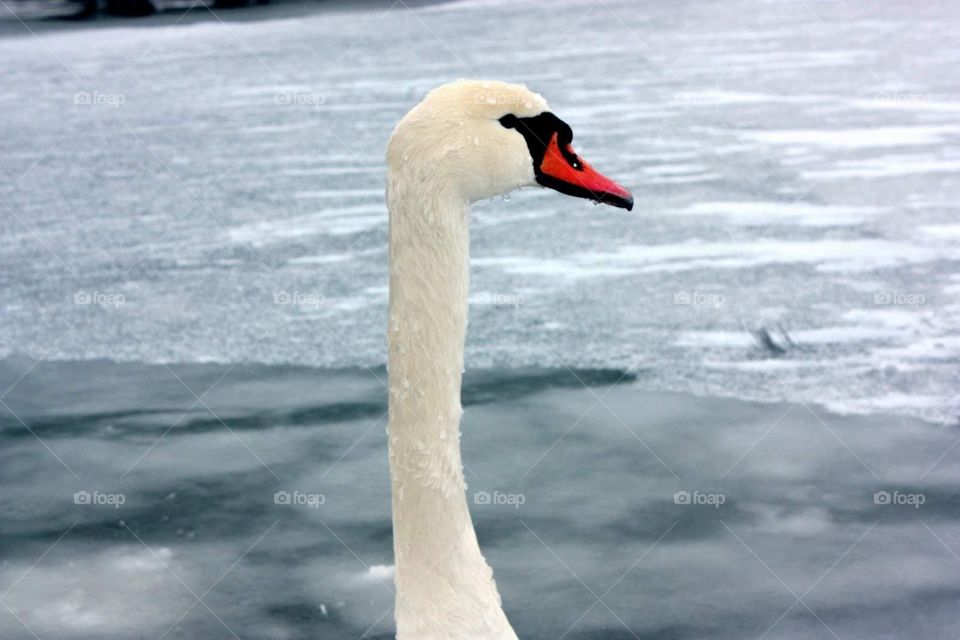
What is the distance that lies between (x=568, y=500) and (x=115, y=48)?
12035mm

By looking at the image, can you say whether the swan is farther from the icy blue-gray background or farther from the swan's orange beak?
the icy blue-gray background

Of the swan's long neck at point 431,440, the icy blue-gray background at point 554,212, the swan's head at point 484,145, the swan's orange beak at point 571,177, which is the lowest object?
the icy blue-gray background at point 554,212

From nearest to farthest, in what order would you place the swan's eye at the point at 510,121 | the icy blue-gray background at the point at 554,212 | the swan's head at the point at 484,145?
1. the swan's head at the point at 484,145
2. the swan's eye at the point at 510,121
3. the icy blue-gray background at the point at 554,212

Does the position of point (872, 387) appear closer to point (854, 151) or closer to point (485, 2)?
point (854, 151)

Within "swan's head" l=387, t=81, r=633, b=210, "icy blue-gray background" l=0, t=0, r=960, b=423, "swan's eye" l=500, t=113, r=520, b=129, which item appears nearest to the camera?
"swan's head" l=387, t=81, r=633, b=210

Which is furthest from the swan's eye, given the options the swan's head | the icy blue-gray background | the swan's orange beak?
the icy blue-gray background

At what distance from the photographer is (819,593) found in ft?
13.1

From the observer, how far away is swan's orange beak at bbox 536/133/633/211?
2830 mm

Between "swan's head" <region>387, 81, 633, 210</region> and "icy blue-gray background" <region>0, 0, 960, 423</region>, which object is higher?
"swan's head" <region>387, 81, 633, 210</region>

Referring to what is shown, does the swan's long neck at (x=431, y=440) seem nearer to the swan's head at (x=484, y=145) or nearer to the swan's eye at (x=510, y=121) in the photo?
the swan's head at (x=484, y=145)

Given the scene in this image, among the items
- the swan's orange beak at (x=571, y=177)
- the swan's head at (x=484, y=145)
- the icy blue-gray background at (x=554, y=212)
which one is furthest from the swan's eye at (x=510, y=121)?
the icy blue-gray background at (x=554, y=212)

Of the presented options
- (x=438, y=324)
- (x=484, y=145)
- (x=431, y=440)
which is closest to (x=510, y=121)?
(x=484, y=145)

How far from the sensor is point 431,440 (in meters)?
2.72

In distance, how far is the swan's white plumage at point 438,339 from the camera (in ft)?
8.57
